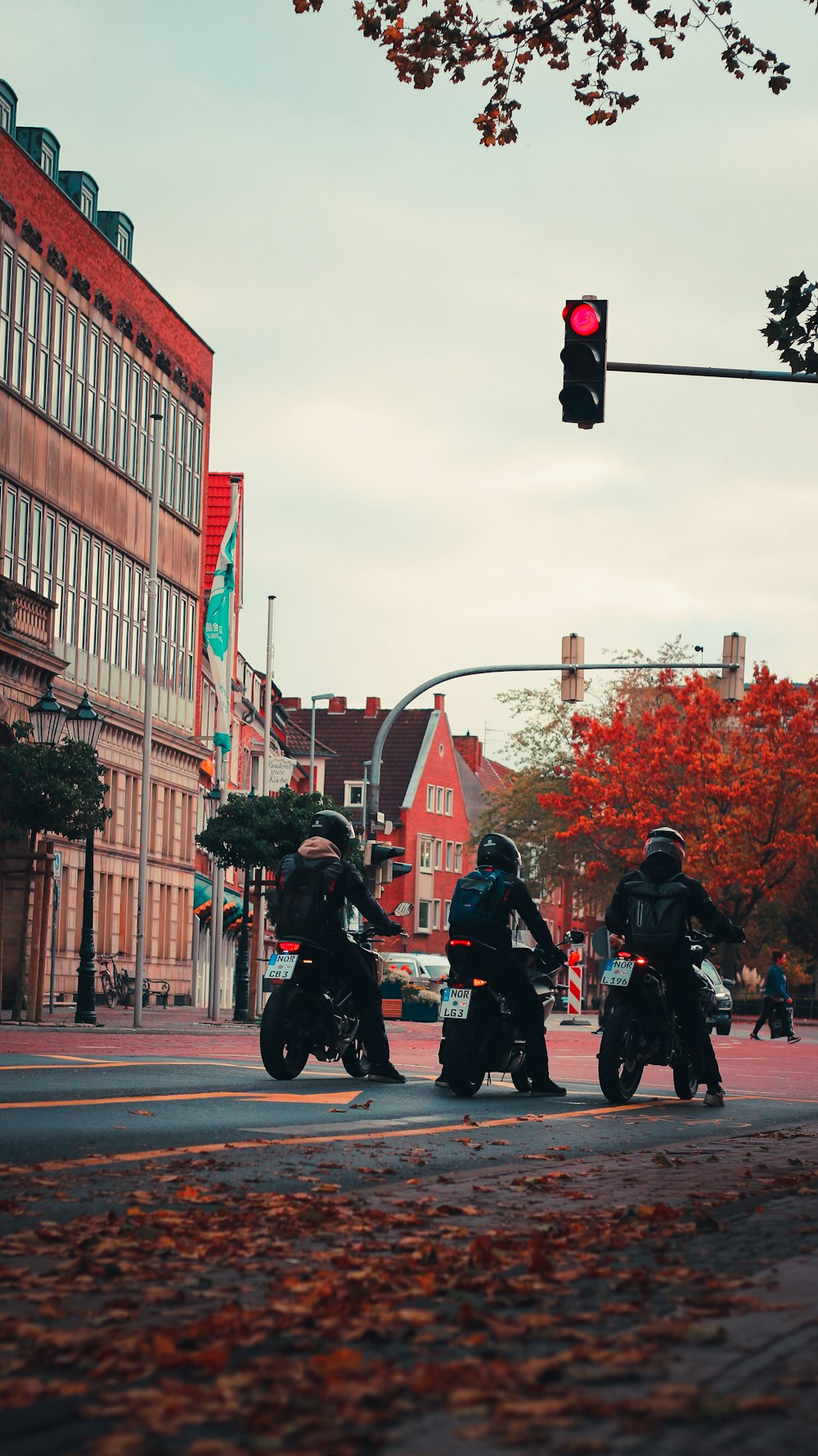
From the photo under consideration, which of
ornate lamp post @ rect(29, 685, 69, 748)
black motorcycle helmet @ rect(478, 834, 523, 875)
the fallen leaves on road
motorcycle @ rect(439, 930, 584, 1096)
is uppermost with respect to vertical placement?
ornate lamp post @ rect(29, 685, 69, 748)

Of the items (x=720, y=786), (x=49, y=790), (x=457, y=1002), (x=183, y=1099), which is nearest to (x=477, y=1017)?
(x=457, y=1002)

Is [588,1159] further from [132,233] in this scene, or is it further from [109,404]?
[132,233]

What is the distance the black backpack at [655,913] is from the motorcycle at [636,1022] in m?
0.13

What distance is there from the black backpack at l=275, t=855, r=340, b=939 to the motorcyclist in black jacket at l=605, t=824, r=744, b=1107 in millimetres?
2010

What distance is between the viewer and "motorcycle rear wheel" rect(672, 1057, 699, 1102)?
14.6 meters

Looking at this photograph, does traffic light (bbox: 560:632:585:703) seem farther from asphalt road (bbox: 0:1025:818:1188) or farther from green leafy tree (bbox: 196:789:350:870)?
asphalt road (bbox: 0:1025:818:1188)

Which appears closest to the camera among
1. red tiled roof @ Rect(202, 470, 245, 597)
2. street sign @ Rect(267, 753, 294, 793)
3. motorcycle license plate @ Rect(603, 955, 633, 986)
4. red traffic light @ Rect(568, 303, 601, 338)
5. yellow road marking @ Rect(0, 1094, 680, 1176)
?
yellow road marking @ Rect(0, 1094, 680, 1176)

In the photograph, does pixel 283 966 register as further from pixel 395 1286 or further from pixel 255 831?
pixel 255 831

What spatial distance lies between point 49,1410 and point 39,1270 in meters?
1.68

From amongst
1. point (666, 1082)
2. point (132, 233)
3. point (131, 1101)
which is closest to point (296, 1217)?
point (131, 1101)

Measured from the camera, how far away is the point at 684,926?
46.3 feet

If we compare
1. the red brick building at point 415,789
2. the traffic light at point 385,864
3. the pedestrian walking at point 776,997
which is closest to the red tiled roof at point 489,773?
the red brick building at point 415,789

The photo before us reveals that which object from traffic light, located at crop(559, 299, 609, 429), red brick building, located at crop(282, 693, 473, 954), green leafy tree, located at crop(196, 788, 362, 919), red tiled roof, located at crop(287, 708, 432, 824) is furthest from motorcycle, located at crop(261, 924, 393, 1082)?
red tiled roof, located at crop(287, 708, 432, 824)

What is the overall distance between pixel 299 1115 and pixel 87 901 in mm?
17000
